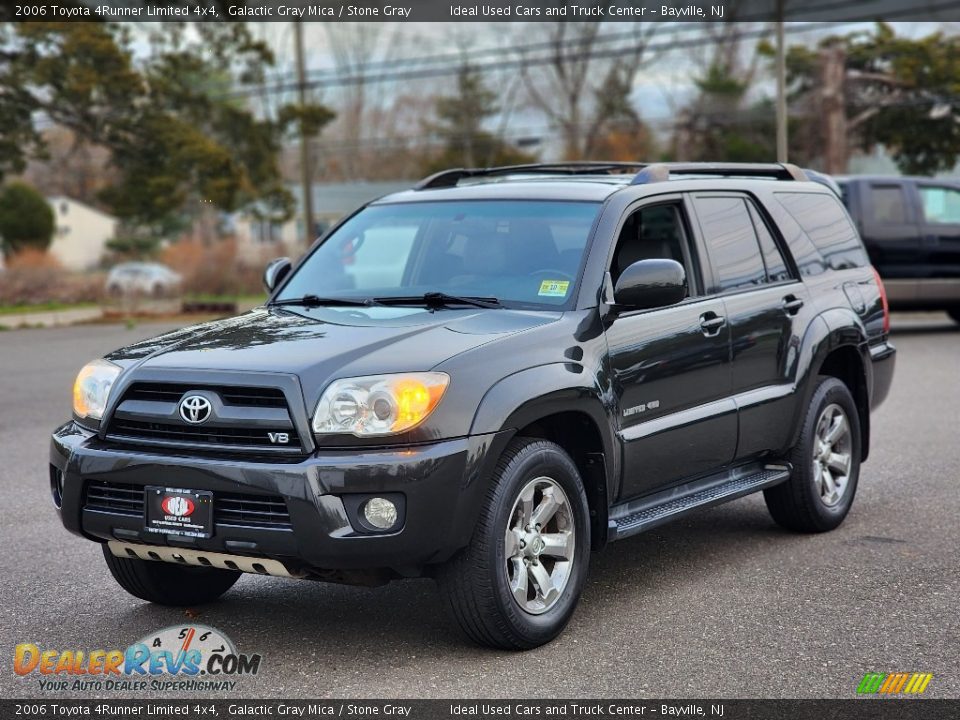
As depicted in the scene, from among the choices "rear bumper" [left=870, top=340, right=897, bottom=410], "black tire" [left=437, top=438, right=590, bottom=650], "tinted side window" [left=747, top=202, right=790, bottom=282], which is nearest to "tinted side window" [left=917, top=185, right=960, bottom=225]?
"rear bumper" [left=870, top=340, right=897, bottom=410]

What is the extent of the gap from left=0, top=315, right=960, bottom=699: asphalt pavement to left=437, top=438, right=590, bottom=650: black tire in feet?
0.39

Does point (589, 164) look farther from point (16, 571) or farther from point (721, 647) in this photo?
point (16, 571)

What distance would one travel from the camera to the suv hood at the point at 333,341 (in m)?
4.74

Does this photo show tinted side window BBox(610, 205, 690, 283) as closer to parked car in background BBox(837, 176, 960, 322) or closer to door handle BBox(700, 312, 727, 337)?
door handle BBox(700, 312, 727, 337)

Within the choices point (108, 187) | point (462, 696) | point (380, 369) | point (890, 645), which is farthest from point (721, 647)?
point (108, 187)

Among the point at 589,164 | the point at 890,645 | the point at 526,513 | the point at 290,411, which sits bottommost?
the point at 890,645

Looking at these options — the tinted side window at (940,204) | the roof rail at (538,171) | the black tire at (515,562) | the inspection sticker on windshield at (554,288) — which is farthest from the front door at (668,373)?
the tinted side window at (940,204)

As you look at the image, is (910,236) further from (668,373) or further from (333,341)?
(333,341)

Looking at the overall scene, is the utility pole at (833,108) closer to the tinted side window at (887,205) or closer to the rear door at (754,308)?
the tinted side window at (887,205)

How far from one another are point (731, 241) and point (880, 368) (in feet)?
5.40

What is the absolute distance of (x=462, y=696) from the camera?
448cm

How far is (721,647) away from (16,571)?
346 centimetres

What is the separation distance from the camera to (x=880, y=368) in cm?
767

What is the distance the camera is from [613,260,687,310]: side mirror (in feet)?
17.9
